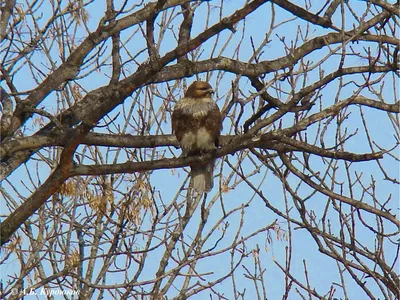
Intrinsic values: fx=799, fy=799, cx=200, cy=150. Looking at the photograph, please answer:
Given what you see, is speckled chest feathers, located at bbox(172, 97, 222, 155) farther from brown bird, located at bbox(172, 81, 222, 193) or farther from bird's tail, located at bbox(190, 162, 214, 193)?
bird's tail, located at bbox(190, 162, 214, 193)

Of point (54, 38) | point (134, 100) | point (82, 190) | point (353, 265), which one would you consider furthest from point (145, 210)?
point (353, 265)

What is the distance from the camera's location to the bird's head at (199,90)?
6.02 m

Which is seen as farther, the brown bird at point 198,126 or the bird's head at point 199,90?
the bird's head at point 199,90

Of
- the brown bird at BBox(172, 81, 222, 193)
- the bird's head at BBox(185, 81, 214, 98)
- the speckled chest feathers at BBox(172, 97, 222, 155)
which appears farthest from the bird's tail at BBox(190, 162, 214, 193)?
the bird's head at BBox(185, 81, 214, 98)

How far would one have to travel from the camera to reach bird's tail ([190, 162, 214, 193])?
609cm

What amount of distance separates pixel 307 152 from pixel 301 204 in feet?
1.02

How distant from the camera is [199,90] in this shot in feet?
19.7

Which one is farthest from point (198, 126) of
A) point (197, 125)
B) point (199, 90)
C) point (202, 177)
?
point (202, 177)

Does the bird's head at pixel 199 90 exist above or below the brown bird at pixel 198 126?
above

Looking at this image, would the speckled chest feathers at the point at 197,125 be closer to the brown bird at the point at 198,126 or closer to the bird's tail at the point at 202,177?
the brown bird at the point at 198,126

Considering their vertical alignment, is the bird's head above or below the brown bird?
above

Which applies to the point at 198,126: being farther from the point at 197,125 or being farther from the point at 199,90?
the point at 199,90

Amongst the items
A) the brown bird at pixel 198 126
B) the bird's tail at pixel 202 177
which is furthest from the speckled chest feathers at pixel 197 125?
the bird's tail at pixel 202 177

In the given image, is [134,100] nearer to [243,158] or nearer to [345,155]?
[243,158]
